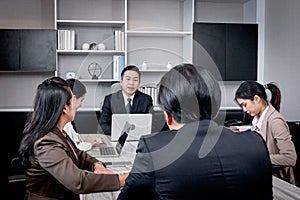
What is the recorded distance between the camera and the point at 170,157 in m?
1.31

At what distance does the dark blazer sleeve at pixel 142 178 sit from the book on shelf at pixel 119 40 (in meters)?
4.10

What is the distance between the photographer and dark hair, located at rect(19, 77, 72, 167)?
1900mm

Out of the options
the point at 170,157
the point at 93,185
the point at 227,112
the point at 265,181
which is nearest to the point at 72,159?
the point at 93,185

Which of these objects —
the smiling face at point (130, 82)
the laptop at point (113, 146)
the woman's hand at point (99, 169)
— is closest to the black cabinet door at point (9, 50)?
the smiling face at point (130, 82)

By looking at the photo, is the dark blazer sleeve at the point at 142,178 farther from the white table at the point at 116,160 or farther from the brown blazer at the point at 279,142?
the brown blazer at the point at 279,142

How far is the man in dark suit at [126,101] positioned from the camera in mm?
4297

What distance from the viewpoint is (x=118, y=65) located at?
539cm

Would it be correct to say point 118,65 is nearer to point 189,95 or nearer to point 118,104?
point 118,104

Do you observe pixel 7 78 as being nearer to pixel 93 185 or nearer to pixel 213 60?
pixel 213 60

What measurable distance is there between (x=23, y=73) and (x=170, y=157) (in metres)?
4.59

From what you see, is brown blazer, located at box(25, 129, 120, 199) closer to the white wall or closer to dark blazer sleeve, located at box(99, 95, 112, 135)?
dark blazer sleeve, located at box(99, 95, 112, 135)

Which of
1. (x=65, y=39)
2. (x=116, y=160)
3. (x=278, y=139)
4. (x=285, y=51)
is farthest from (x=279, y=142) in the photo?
(x=65, y=39)

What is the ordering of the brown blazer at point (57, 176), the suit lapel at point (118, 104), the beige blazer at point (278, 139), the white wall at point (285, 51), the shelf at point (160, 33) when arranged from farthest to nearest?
1. the shelf at point (160, 33)
2. the white wall at point (285, 51)
3. the suit lapel at point (118, 104)
4. the beige blazer at point (278, 139)
5. the brown blazer at point (57, 176)

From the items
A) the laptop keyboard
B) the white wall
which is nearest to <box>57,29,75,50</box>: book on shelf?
the laptop keyboard
